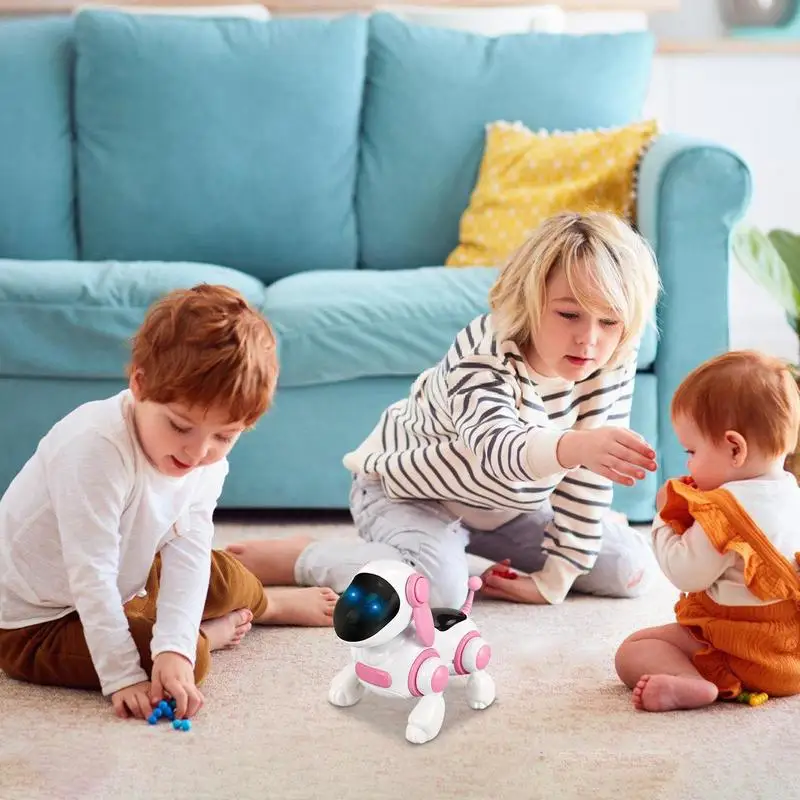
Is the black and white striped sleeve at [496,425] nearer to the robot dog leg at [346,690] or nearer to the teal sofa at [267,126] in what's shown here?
the robot dog leg at [346,690]

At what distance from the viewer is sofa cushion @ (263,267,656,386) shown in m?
2.24

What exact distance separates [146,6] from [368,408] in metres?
1.60

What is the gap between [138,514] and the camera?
4.69 feet

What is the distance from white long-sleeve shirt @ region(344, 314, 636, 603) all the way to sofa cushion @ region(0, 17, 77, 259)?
4.32ft

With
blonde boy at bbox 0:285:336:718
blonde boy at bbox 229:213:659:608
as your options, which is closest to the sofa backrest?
blonde boy at bbox 229:213:659:608

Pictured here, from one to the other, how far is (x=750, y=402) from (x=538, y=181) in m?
1.35

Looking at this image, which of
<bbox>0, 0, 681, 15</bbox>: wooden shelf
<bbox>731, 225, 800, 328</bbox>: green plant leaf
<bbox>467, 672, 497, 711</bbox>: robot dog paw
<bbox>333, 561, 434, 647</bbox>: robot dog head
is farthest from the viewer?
<bbox>0, 0, 681, 15</bbox>: wooden shelf

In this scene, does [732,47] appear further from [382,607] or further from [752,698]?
[382,607]

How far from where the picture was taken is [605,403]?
5.89 ft

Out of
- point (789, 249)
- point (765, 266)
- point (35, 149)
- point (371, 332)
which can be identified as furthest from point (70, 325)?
point (789, 249)

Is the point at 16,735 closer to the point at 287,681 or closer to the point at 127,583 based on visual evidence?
the point at 127,583

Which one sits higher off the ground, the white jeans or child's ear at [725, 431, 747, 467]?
child's ear at [725, 431, 747, 467]

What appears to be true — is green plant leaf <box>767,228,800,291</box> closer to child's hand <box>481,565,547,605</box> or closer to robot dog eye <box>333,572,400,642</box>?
child's hand <box>481,565,547,605</box>

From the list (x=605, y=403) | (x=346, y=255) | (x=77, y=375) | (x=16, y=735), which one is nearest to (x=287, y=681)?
(x=16, y=735)
